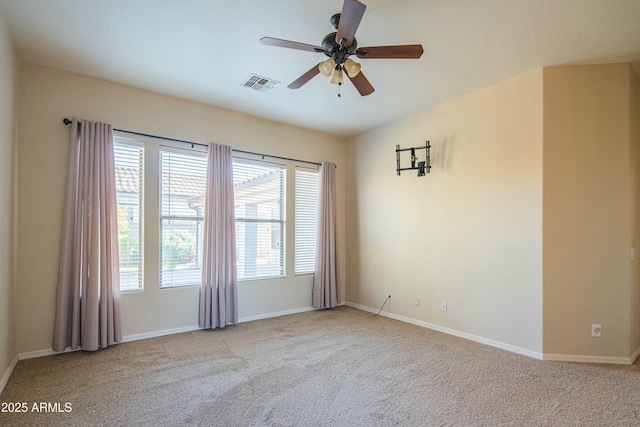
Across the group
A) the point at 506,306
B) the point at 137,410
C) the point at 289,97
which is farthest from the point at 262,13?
the point at 506,306

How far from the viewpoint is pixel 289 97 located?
4.21 m

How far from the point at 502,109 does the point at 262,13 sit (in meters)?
2.82

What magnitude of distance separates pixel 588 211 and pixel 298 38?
10.9 feet

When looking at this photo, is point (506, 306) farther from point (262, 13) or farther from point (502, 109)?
point (262, 13)

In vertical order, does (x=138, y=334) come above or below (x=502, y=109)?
below

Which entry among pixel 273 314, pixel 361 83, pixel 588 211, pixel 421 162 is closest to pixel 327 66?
pixel 361 83

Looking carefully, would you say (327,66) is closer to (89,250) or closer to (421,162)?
(421,162)

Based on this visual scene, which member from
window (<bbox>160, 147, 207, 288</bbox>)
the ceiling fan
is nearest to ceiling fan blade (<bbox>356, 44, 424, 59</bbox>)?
the ceiling fan

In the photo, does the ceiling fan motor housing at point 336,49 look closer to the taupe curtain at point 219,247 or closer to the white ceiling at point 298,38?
the white ceiling at point 298,38

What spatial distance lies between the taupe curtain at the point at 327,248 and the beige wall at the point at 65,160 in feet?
2.06

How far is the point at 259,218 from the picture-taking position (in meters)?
5.01

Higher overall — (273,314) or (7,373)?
(7,373)

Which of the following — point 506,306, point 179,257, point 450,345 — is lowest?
point 450,345

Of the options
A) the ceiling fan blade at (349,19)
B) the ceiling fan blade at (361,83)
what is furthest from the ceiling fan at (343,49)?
the ceiling fan blade at (361,83)
